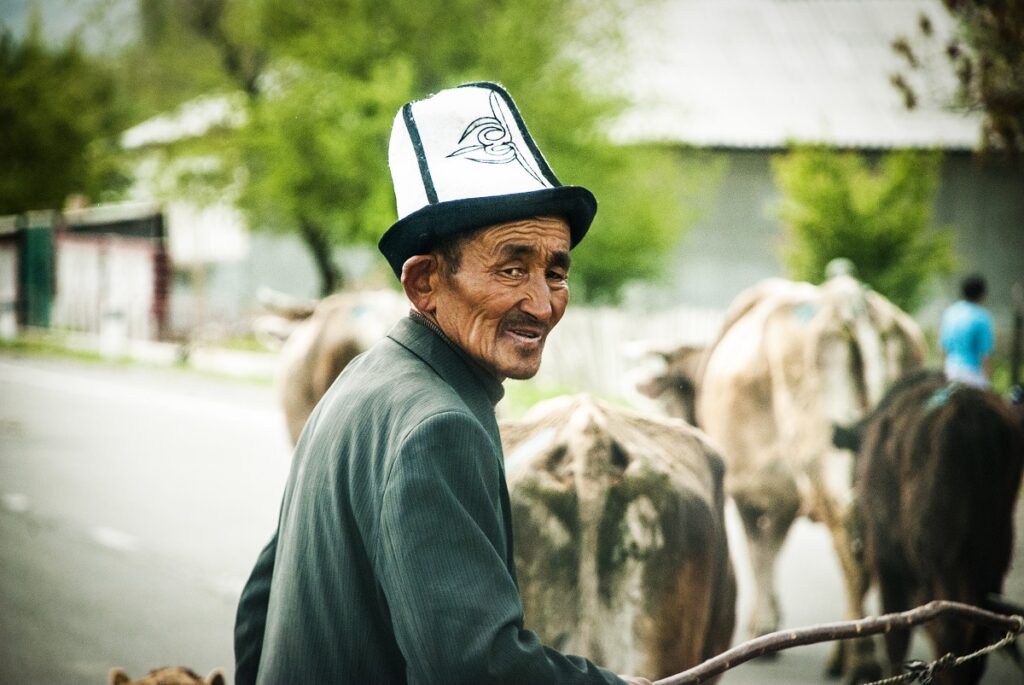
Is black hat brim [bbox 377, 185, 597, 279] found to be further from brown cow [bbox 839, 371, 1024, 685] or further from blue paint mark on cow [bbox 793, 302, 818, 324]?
blue paint mark on cow [bbox 793, 302, 818, 324]

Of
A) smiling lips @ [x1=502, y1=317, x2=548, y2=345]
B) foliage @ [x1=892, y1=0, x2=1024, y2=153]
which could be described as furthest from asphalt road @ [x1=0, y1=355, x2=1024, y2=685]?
smiling lips @ [x1=502, y1=317, x2=548, y2=345]

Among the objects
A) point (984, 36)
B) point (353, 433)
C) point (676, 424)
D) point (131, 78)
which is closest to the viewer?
point (353, 433)

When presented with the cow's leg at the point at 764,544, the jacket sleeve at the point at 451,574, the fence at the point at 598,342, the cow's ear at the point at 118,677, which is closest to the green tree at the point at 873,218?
the fence at the point at 598,342

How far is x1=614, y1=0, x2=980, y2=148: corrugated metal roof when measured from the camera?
1628 cm

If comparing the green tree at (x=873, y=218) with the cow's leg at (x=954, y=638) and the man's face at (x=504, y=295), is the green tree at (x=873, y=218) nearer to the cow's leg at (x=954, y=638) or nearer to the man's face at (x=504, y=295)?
the cow's leg at (x=954, y=638)

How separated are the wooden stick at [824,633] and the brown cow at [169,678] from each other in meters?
1.02

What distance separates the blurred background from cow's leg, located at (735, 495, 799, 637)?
0.76ft

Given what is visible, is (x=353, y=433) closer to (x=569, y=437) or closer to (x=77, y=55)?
(x=569, y=437)

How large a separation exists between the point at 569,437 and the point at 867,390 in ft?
7.83

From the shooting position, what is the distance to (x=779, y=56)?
1947 cm

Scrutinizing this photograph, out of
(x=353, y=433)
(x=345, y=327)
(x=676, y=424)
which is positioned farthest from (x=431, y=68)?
(x=353, y=433)

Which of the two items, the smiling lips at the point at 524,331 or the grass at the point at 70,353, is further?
the grass at the point at 70,353

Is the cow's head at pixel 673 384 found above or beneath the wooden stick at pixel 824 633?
above

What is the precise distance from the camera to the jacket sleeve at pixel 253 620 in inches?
79.2
